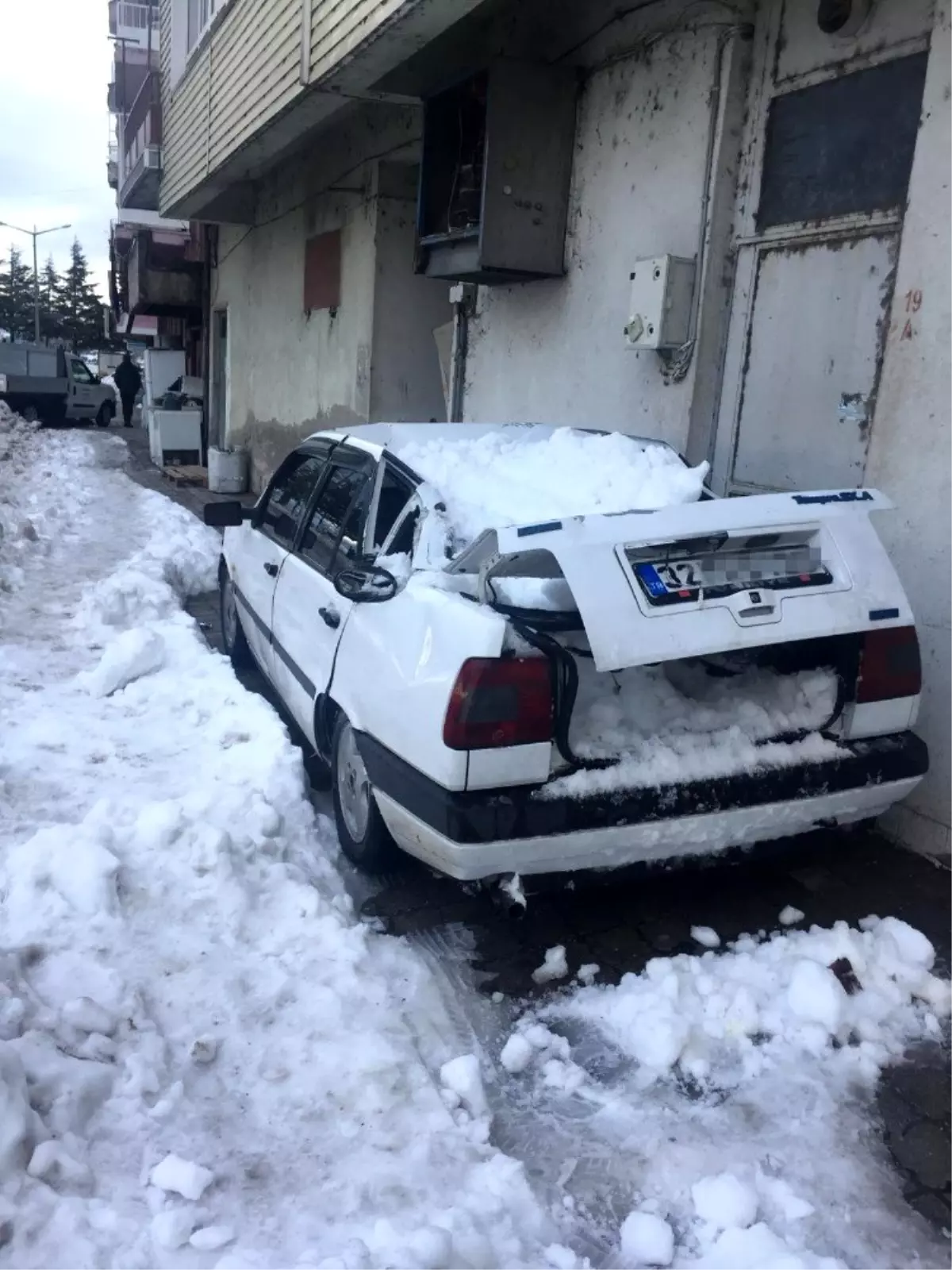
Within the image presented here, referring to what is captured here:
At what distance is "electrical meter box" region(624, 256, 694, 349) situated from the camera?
5625 millimetres

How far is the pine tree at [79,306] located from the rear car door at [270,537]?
7602 cm

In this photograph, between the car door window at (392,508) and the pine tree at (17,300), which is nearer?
the car door window at (392,508)

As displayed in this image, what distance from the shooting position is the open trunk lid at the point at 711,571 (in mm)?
2963

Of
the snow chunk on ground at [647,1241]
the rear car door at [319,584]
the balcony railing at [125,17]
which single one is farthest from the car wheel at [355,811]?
the balcony railing at [125,17]

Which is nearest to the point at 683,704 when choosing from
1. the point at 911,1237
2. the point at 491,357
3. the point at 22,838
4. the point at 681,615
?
the point at 681,615

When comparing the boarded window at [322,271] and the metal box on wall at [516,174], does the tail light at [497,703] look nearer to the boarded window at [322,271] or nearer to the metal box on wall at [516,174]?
the metal box on wall at [516,174]

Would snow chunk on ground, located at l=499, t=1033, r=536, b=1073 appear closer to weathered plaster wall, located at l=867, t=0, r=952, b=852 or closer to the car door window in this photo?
the car door window

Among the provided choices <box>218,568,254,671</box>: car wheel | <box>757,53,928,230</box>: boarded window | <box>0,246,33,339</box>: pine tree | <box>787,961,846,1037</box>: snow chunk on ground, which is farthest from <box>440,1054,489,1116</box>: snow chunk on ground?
<box>0,246,33,339</box>: pine tree

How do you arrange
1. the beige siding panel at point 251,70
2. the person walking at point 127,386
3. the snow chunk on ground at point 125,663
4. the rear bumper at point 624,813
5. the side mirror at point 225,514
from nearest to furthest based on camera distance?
the rear bumper at point 624,813, the side mirror at point 225,514, the snow chunk on ground at point 125,663, the beige siding panel at point 251,70, the person walking at point 127,386

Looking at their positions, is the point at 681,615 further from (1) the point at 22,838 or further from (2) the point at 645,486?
(1) the point at 22,838

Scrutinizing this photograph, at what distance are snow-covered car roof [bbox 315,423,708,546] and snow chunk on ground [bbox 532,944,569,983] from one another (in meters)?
1.38

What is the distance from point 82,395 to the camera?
29391 mm

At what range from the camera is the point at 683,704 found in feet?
11.7

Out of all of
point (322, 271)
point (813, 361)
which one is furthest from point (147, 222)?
point (813, 361)
